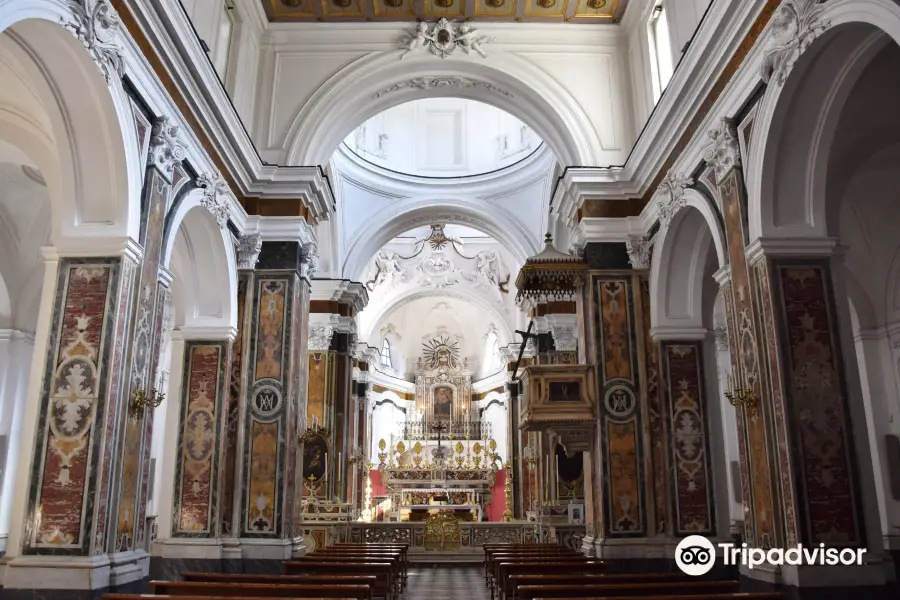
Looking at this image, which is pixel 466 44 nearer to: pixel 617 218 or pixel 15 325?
pixel 617 218

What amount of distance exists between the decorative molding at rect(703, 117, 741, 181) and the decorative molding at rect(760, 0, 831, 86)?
831mm

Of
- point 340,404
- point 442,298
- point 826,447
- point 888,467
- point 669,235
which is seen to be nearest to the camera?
point 826,447

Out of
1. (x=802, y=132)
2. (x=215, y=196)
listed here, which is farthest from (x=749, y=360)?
(x=215, y=196)

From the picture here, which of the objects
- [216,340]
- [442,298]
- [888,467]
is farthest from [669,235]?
[442,298]

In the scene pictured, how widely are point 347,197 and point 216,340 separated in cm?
854

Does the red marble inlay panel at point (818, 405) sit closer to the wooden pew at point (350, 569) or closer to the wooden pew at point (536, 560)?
the wooden pew at point (536, 560)

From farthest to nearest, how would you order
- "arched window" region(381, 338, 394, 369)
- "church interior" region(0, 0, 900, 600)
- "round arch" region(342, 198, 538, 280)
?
"arched window" region(381, 338, 394, 369) < "round arch" region(342, 198, 538, 280) < "church interior" region(0, 0, 900, 600)

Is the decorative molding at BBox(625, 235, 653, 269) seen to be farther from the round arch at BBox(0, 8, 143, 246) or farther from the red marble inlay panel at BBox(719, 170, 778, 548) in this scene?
the round arch at BBox(0, 8, 143, 246)

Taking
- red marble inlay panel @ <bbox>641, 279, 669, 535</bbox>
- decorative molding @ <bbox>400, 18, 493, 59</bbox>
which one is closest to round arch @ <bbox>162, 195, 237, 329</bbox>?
decorative molding @ <bbox>400, 18, 493, 59</bbox>

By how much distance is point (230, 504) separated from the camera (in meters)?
10.2

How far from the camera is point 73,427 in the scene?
6445mm

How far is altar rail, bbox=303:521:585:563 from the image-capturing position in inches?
617

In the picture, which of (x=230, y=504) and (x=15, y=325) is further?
(x=15, y=325)

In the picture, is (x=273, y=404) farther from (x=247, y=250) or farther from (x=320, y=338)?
(x=320, y=338)
